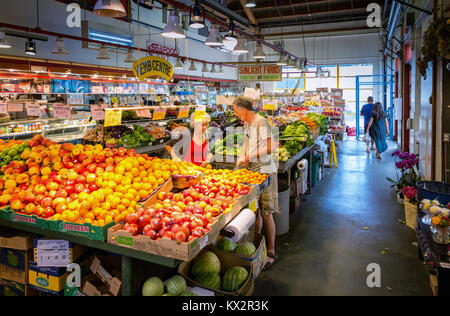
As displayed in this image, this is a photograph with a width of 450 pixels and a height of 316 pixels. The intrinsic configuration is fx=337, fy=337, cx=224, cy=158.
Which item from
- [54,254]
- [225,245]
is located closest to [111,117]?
[54,254]

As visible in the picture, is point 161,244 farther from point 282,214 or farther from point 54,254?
point 282,214

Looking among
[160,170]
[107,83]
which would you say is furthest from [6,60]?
[160,170]

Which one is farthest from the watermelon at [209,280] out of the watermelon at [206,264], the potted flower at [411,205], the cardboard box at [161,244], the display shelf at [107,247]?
the potted flower at [411,205]

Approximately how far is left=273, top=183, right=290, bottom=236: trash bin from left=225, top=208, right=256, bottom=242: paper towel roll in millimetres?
1551

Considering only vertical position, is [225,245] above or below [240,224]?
below

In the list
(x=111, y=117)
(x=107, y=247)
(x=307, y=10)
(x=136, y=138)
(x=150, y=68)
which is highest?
(x=307, y=10)

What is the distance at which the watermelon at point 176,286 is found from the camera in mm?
2473

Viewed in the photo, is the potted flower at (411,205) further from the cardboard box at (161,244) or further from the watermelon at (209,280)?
the cardboard box at (161,244)

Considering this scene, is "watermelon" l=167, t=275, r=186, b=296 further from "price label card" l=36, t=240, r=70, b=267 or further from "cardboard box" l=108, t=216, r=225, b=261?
"price label card" l=36, t=240, r=70, b=267

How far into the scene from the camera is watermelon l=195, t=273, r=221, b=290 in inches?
105

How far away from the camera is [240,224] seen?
278 centimetres

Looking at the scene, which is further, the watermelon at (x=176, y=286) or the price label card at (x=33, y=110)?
the price label card at (x=33, y=110)

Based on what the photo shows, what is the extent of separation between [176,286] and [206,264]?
34 cm

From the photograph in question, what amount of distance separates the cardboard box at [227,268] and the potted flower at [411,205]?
10.00 ft
